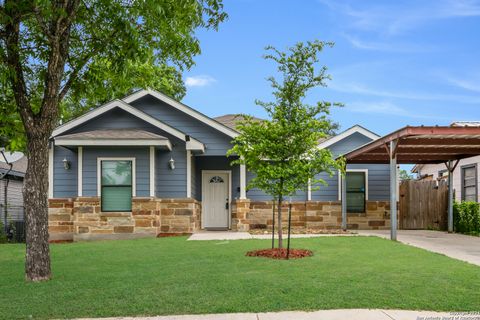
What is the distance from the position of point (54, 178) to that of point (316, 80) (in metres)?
10.4

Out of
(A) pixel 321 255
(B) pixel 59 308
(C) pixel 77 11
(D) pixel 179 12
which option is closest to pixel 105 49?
(C) pixel 77 11

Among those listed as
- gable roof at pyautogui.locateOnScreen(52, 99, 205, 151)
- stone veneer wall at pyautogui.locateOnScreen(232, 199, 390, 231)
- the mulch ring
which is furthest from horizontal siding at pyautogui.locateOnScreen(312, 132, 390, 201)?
the mulch ring

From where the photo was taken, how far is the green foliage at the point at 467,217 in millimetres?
16438

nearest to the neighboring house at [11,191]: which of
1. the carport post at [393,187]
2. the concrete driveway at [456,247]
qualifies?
the carport post at [393,187]

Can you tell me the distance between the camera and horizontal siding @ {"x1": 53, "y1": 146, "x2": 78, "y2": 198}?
16422 mm

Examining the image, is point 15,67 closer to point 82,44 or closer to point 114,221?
point 82,44

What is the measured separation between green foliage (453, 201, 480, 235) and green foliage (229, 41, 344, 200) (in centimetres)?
882

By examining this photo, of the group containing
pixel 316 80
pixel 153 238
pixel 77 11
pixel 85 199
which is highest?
pixel 77 11

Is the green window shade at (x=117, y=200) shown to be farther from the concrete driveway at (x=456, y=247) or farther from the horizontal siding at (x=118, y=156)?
the concrete driveway at (x=456, y=247)

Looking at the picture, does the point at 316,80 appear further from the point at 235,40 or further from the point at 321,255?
the point at 235,40

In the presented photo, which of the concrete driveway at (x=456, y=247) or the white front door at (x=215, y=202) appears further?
the white front door at (x=215, y=202)

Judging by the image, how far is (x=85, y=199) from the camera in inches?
608

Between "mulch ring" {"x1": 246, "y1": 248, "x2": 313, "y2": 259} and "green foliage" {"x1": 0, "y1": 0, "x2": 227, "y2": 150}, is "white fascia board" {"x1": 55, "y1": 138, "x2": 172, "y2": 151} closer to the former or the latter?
"green foliage" {"x1": 0, "y1": 0, "x2": 227, "y2": 150}

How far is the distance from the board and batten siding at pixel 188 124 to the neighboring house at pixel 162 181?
0.12 ft
